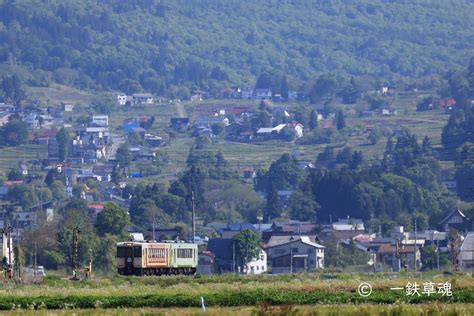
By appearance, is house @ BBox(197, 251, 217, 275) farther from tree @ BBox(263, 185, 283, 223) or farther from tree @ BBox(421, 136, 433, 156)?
tree @ BBox(421, 136, 433, 156)

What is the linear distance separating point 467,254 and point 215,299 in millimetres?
39502

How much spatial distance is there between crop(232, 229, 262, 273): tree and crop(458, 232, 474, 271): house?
12.7 meters

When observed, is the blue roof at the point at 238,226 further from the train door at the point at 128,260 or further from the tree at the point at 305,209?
the train door at the point at 128,260

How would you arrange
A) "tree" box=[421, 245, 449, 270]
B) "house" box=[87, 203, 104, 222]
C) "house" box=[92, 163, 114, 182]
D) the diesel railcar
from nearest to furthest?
the diesel railcar < "tree" box=[421, 245, 449, 270] < "house" box=[87, 203, 104, 222] < "house" box=[92, 163, 114, 182]

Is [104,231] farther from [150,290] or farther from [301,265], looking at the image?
[150,290]

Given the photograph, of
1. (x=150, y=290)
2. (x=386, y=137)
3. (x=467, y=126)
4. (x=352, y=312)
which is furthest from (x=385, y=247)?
(x=386, y=137)

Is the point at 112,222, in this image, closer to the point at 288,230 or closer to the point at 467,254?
the point at 467,254

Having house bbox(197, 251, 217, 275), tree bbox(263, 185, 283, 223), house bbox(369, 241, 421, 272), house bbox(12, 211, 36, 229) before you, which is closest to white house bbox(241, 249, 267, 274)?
house bbox(197, 251, 217, 275)

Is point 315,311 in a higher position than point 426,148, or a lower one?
lower

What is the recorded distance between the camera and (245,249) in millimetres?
89188

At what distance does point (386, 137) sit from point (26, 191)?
5234cm

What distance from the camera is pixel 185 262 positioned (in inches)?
2530

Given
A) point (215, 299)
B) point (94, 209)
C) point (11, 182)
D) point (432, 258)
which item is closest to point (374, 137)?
point (11, 182)

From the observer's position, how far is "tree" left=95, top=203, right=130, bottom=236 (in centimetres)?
8525
